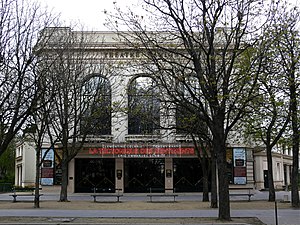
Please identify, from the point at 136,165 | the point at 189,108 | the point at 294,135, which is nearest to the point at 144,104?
the point at 189,108

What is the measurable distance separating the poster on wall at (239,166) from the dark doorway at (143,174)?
6931 mm

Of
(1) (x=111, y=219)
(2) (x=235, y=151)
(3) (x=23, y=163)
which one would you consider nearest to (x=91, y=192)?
(2) (x=235, y=151)

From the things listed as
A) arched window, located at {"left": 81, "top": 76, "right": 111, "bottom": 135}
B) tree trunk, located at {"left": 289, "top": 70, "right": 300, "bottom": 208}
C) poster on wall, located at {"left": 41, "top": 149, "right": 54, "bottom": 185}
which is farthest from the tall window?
poster on wall, located at {"left": 41, "top": 149, "right": 54, "bottom": 185}

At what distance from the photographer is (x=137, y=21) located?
58.6ft

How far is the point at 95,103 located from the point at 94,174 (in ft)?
48.5

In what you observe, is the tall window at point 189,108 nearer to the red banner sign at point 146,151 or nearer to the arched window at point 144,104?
the arched window at point 144,104

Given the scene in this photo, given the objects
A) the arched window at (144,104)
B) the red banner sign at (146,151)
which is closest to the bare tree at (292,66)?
the arched window at (144,104)

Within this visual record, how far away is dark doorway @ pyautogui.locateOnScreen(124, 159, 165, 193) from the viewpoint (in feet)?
138

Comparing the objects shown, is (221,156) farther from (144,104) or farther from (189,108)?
(144,104)

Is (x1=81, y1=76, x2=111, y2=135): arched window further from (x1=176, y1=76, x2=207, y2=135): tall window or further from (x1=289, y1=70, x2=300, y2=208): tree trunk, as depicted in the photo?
(x1=289, y1=70, x2=300, y2=208): tree trunk

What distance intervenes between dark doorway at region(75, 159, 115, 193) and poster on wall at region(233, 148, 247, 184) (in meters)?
11.8

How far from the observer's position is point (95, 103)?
29.0m

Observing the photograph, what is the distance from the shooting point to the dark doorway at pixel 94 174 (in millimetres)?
Answer: 41875

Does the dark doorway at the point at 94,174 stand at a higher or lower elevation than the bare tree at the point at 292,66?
lower
